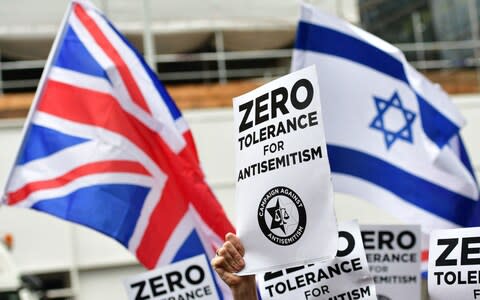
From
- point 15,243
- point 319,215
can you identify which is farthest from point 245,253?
point 15,243

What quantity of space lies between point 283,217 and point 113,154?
3859 millimetres

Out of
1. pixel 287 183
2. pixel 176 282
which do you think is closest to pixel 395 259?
pixel 176 282

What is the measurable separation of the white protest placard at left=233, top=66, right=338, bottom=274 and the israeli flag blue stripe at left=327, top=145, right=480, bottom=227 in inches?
177

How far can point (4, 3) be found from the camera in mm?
19703

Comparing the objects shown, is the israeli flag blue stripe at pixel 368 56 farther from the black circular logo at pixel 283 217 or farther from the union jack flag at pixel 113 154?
the black circular logo at pixel 283 217

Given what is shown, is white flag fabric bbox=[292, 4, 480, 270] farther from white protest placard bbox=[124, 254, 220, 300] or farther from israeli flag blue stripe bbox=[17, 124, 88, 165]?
israeli flag blue stripe bbox=[17, 124, 88, 165]

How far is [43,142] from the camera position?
27.1ft

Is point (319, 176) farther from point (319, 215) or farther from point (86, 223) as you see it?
point (86, 223)

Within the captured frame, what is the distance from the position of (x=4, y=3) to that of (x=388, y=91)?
11769mm

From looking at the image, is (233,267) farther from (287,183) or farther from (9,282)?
(9,282)

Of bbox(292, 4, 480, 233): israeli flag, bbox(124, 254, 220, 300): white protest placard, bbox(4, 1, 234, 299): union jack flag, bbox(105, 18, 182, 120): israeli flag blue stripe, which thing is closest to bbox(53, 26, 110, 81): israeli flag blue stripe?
bbox(4, 1, 234, 299): union jack flag

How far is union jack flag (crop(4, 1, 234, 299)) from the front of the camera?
817 centimetres

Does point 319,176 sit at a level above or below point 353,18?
below

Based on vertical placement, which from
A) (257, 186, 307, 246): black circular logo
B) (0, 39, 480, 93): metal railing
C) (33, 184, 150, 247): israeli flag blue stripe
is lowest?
(257, 186, 307, 246): black circular logo
